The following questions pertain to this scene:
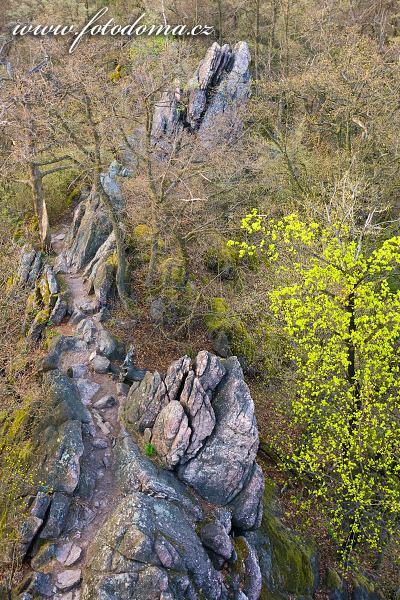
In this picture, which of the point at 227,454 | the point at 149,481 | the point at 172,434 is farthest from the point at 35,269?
the point at 227,454

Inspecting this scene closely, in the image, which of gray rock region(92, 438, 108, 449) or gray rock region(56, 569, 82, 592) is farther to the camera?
gray rock region(92, 438, 108, 449)

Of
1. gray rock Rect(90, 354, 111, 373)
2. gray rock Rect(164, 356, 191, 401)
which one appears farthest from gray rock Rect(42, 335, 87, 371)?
gray rock Rect(164, 356, 191, 401)

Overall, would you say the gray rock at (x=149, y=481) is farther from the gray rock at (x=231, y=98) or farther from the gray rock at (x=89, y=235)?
the gray rock at (x=231, y=98)

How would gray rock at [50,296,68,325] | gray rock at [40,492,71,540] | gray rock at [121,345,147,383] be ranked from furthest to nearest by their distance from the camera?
gray rock at [50,296,68,325]
gray rock at [121,345,147,383]
gray rock at [40,492,71,540]

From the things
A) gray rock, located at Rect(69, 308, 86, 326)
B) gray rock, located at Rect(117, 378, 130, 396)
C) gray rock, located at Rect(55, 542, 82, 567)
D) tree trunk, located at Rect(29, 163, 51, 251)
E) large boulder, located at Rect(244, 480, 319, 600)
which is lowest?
large boulder, located at Rect(244, 480, 319, 600)

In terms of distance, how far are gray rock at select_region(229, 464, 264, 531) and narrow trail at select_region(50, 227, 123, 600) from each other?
359 cm

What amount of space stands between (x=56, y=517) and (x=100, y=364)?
647 centimetres

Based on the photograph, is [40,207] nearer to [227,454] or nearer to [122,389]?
[122,389]

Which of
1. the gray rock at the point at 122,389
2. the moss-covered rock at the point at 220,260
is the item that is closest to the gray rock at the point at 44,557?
the gray rock at the point at 122,389

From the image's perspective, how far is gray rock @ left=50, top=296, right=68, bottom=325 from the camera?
771 inches

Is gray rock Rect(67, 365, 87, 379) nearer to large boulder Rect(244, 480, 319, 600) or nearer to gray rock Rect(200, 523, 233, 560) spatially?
gray rock Rect(200, 523, 233, 560)

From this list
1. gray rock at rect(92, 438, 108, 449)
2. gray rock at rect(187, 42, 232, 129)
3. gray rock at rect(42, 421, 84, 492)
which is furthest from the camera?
gray rock at rect(187, 42, 232, 129)

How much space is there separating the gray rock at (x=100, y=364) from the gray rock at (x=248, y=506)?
23.3 ft

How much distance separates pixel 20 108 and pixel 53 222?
32.2 feet
